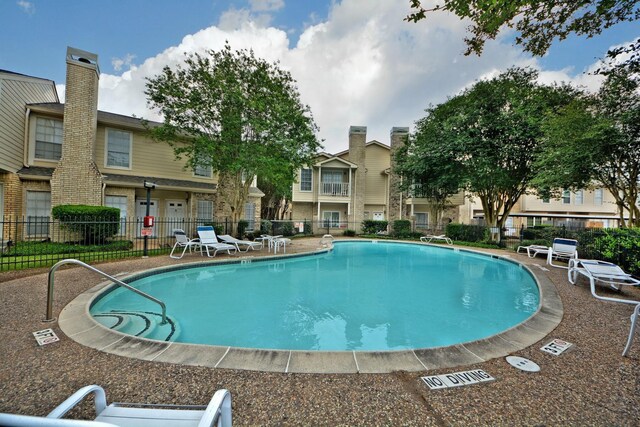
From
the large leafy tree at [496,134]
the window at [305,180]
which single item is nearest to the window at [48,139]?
the window at [305,180]

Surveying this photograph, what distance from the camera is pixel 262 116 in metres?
11.6

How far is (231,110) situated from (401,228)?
50.3ft

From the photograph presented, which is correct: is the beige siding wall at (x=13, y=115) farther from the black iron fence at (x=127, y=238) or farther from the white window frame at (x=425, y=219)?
the white window frame at (x=425, y=219)

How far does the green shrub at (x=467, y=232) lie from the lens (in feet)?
56.6

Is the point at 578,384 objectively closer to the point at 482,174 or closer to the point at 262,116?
the point at 262,116

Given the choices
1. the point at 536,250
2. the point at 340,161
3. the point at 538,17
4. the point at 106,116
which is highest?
the point at 106,116

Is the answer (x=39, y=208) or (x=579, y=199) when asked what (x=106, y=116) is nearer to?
(x=39, y=208)

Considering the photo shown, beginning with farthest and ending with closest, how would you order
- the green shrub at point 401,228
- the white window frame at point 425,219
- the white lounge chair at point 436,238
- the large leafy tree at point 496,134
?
the white window frame at point 425,219 → the green shrub at point 401,228 → the white lounge chair at point 436,238 → the large leafy tree at point 496,134

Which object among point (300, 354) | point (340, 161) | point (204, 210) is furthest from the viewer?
point (340, 161)

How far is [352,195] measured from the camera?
A: 22.9 m

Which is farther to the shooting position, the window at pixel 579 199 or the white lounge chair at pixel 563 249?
the window at pixel 579 199

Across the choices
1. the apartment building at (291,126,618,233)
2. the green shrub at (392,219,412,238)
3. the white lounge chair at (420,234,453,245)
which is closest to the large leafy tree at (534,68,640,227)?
the white lounge chair at (420,234,453,245)

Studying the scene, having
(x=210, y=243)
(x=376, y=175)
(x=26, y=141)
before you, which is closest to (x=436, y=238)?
(x=376, y=175)

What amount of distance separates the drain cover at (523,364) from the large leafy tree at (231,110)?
9734 mm
